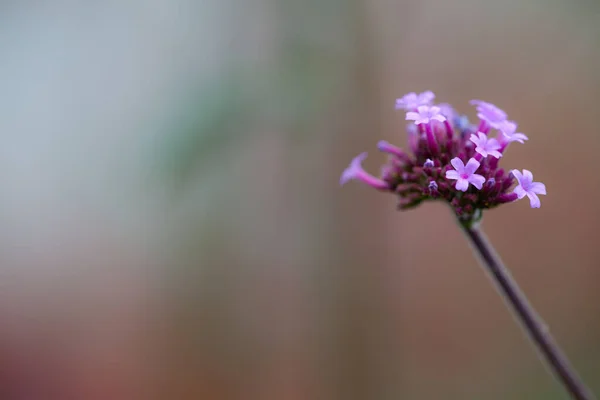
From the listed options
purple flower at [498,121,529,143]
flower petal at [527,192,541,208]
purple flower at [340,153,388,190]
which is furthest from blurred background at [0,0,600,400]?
flower petal at [527,192,541,208]

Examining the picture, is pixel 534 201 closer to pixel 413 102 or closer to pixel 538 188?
pixel 538 188

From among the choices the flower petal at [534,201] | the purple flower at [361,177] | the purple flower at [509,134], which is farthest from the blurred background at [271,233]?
the flower petal at [534,201]

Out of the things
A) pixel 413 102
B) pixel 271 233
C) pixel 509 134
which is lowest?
pixel 509 134

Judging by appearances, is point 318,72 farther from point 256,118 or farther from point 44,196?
point 44,196

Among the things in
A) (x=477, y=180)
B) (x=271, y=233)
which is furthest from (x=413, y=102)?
(x=271, y=233)

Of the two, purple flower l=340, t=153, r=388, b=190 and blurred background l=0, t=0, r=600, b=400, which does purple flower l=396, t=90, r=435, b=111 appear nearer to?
purple flower l=340, t=153, r=388, b=190

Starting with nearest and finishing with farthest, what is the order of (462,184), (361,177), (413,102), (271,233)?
(462,184), (413,102), (361,177), (271,233)

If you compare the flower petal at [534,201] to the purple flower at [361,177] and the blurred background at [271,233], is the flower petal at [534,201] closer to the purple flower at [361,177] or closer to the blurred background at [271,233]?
the purple flower at [361,177]

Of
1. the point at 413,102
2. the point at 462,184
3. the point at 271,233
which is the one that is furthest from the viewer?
the point at 271,233
